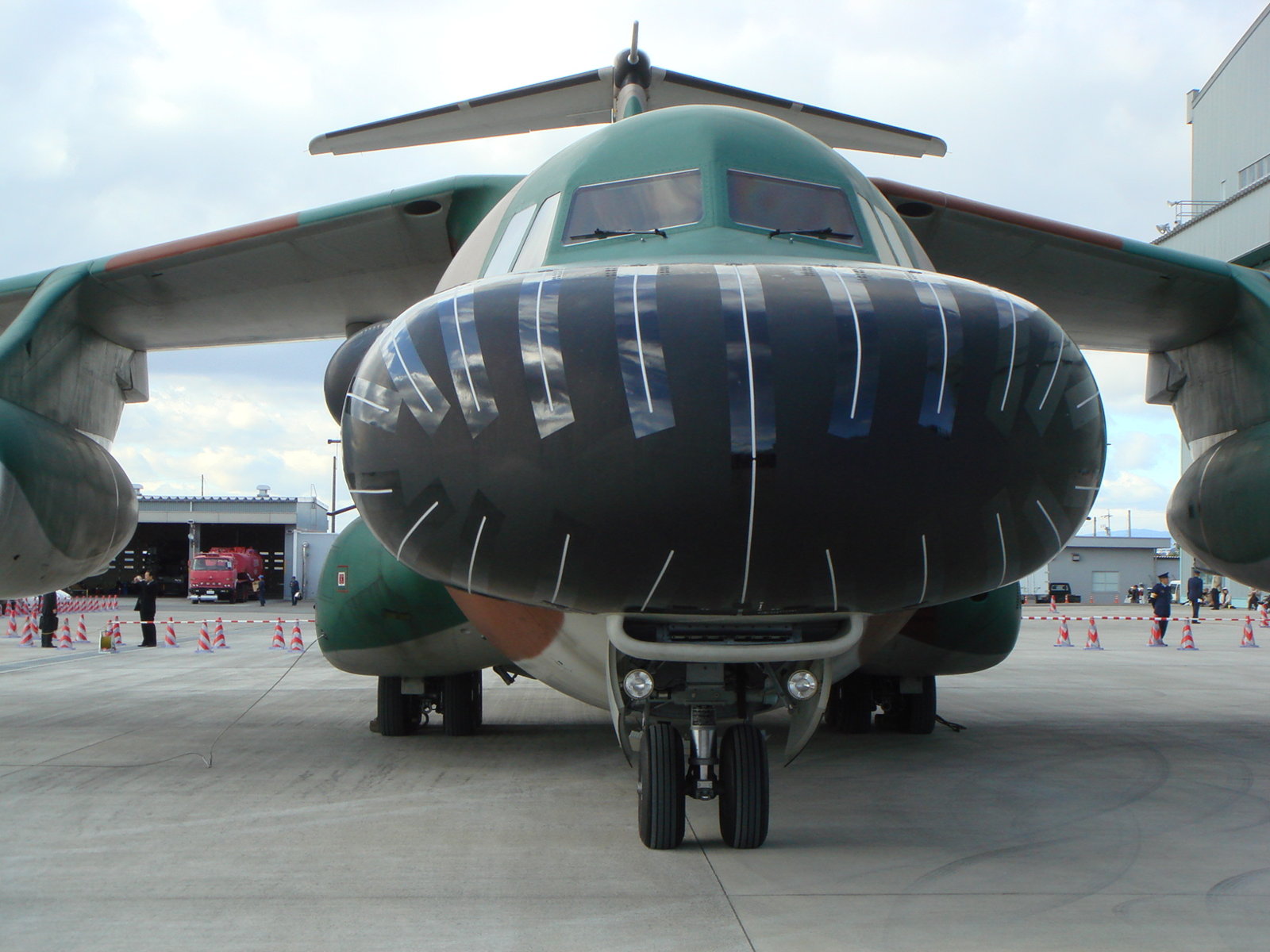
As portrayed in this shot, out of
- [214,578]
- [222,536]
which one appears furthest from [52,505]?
[222,536]

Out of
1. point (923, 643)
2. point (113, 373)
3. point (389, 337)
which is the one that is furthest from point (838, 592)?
point (113, 373)

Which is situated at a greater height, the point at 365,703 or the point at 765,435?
the point at 765,435

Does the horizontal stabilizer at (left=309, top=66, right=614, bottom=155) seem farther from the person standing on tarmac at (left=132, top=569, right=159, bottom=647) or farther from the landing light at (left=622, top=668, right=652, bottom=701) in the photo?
the person standing on tarmac at (left=132, top=569, right=159, bottom=647)

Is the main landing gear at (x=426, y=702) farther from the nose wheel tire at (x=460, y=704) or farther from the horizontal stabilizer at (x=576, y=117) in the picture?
the horizontal stabilizer at (x=576, y=117)

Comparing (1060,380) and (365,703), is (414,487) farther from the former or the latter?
(365,703)

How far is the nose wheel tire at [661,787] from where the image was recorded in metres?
4.56

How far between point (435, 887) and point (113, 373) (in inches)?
222

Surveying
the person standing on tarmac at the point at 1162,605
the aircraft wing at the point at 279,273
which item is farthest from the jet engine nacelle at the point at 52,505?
the person standing on tarmac at the point at 1162,605

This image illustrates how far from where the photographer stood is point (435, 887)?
14.3 ft

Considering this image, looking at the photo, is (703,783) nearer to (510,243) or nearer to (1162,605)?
(510,243)

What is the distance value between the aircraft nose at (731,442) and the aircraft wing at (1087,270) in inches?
155

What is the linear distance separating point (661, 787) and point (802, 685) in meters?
0.74

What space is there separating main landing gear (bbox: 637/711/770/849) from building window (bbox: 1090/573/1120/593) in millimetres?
57286

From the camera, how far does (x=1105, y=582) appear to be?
57.7 m
